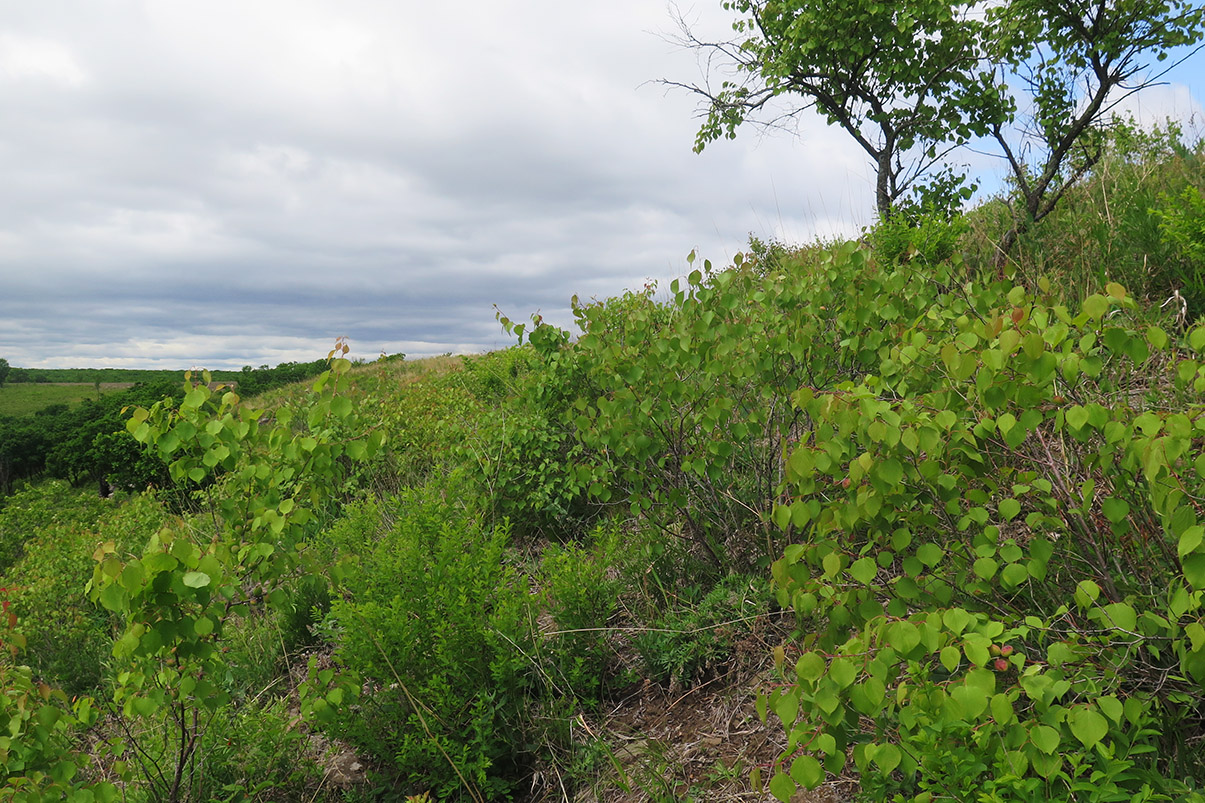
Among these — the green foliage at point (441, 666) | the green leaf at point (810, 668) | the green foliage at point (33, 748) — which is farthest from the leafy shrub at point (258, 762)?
the green leaf at point (810, 668)

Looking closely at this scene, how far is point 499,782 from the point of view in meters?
2.62

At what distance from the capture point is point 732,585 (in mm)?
3365

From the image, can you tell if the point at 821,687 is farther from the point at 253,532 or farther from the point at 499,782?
the point at 253,532

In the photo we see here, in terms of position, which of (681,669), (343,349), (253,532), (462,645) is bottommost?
(681,669)

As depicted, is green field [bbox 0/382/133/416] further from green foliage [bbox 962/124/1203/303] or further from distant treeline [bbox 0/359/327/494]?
green foliage [bbox 962/124/1203/303]

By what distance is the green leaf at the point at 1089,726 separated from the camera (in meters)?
1.39

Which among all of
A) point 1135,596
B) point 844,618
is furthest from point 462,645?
point 1135,596

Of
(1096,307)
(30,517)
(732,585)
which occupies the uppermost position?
(1096,307)

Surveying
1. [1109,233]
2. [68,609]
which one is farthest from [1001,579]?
[68,609]

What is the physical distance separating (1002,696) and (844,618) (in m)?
0.44

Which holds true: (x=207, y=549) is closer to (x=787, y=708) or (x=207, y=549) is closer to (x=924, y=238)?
(x=787, y=708)

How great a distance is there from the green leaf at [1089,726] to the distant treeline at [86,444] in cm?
1250

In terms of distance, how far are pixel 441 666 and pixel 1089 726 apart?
7.16 feet

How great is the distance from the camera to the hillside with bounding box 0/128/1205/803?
1.61 meters
